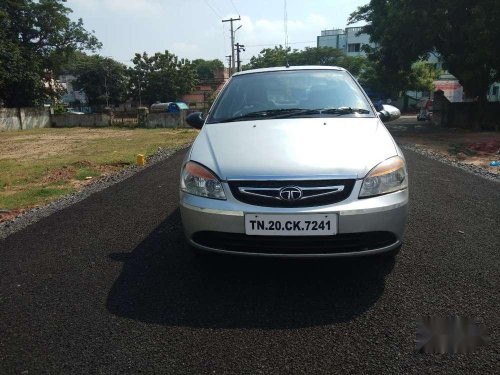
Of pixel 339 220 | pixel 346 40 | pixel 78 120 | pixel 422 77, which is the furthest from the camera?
pixel 346 40

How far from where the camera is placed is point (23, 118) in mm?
28906

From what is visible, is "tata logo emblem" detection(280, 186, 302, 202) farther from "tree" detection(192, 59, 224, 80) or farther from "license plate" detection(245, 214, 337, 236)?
"tree" detection(192, 59, 224, 80)

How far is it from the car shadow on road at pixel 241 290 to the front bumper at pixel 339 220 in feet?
1.08

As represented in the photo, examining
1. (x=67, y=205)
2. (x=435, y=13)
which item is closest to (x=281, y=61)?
(x=435, y=13)

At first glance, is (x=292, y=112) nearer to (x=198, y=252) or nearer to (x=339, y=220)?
(x=339, y=220)

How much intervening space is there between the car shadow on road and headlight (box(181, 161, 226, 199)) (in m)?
0.68

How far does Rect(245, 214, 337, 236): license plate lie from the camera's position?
2584 millimetres

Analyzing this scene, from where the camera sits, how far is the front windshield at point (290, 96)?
3.69m

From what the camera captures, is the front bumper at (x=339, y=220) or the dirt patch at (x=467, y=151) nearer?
the front bumper at (x=339, y=220)

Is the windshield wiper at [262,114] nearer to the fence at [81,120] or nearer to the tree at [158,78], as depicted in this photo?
the fence at [81,120]

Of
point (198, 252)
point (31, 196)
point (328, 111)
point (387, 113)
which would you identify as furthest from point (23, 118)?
point (198, 252)

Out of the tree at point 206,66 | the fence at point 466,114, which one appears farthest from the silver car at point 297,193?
the tree at point 206,66

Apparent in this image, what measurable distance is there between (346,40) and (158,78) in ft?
128

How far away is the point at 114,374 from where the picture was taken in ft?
6.80
